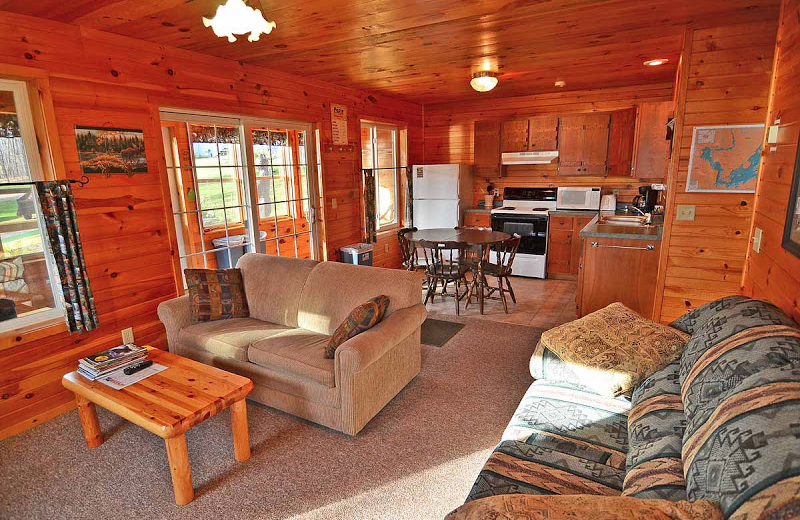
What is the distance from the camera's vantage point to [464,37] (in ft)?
10.5

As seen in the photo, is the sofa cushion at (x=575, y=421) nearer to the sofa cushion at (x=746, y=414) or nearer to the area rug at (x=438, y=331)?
the sofa cushion at (x=746, y=414)

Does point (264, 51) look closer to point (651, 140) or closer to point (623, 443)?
point (623, 443)

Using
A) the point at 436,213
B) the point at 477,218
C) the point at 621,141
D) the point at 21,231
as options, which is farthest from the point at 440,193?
the point at 21,231

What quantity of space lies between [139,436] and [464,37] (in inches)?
136

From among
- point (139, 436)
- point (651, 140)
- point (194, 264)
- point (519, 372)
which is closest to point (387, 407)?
point (519, 372)

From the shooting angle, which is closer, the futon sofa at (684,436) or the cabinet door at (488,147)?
the futon sofa at (684,436)

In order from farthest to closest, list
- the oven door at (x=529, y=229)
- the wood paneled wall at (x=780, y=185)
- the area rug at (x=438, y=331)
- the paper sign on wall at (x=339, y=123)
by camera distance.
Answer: the oven door at (x=529, y=229) → the paper sign on wall at (x=339, y=123) → the area rug at (x=438, y=331) → the wood paneled wall at (x=780, y=185)

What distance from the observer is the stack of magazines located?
2369mm

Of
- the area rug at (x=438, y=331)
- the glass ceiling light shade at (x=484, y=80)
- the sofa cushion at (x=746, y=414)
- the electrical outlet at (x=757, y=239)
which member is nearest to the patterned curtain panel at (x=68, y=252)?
the area rug at (x=438, y=331)

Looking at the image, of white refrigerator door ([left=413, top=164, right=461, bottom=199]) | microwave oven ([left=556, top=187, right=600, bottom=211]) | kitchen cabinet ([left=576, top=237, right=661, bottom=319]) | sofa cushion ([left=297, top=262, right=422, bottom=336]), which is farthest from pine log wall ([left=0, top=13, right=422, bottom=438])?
microwave oven ([left=556, top=187, right=600, bottom=211])

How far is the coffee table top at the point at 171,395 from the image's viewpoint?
6.47ft

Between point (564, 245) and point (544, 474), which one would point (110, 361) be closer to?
point (544, 474)

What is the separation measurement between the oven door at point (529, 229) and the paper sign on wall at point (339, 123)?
2.45m

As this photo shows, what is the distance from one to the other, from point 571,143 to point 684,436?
201 inches
